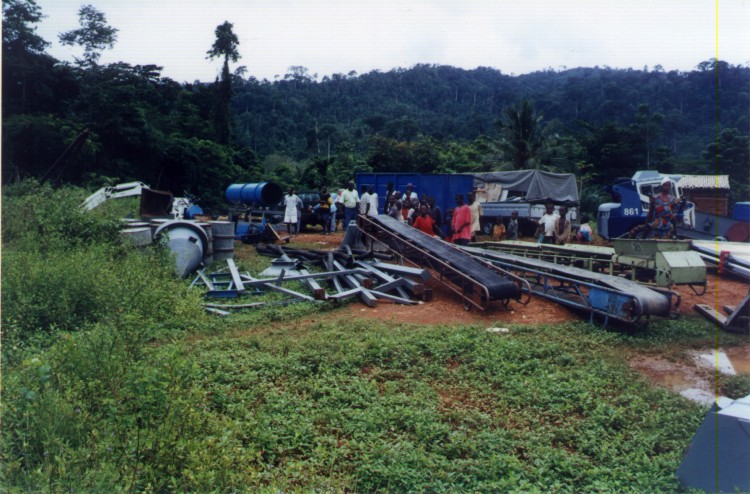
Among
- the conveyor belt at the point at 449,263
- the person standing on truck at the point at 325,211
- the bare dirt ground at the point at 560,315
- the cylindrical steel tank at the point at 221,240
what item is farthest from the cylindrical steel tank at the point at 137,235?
the person standing on truck at the point at 325,211

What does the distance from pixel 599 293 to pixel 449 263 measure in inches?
108

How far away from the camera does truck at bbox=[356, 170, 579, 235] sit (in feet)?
66.7

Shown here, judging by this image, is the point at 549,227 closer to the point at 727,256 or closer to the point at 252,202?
the point at 727,256

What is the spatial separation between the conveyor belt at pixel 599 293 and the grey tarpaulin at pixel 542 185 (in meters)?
11.1

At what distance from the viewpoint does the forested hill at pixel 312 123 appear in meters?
24.3

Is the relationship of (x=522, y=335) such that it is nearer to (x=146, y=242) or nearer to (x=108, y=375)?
(x=108, y=375)

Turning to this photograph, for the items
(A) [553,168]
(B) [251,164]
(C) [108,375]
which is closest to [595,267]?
(C) [108,375]

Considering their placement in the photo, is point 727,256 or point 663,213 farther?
point 663,213

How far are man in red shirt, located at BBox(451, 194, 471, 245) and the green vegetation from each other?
505cm

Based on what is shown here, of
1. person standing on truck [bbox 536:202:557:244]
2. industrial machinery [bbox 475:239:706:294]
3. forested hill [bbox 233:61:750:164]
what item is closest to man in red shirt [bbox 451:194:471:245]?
industrial machinery [bbox 475:239:706:294]

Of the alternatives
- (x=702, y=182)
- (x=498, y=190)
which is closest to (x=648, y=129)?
(x=702, y=182)

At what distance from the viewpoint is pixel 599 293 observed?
8.26 m

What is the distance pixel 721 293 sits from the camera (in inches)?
426

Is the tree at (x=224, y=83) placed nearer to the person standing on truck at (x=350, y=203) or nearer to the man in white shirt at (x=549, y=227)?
the person standing on truck at (x=350, y=203)
